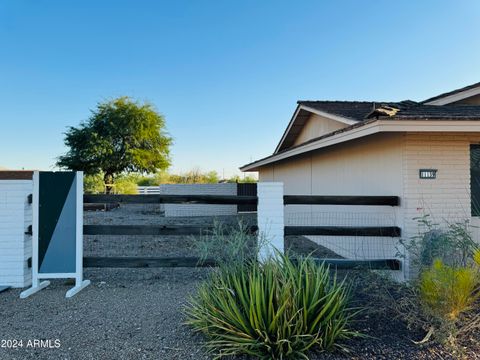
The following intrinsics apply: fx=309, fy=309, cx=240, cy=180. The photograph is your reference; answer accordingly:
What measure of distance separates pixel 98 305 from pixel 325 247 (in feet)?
19.7

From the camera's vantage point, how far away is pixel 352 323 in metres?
3.21

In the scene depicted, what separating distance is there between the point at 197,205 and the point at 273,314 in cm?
1416

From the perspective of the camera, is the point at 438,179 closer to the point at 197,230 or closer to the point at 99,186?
the point at 197,230

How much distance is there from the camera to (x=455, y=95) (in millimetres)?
5812

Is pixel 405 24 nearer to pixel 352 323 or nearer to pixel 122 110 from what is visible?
pixel 352 323

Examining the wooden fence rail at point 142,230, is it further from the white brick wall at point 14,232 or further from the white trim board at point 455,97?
the white trim board at point 455,97

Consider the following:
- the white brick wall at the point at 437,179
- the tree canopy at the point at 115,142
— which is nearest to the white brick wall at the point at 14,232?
the white brick wall at the point at 437,179

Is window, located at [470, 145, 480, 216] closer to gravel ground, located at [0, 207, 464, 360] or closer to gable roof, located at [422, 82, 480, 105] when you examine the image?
gable roof, located at [422, 82, 480, 105]

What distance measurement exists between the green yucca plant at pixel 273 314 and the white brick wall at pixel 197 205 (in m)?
13.1

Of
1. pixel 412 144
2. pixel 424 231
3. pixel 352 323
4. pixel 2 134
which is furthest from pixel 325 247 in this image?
pixel 2 134

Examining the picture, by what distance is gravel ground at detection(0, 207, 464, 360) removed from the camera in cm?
278

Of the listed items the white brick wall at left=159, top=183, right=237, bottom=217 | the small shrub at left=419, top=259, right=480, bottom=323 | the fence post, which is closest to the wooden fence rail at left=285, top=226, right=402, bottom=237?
the fence post

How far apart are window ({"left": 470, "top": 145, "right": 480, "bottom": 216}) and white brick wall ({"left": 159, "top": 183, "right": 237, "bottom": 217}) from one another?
12.5 m

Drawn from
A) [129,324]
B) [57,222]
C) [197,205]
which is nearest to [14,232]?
[57,222]
